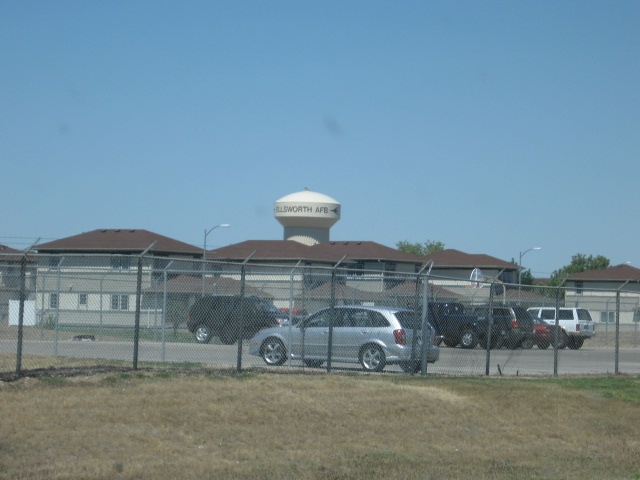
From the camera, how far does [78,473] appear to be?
8883 mm

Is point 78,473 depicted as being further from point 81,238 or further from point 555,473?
point 81,238

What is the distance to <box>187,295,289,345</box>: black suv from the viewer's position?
1733cm

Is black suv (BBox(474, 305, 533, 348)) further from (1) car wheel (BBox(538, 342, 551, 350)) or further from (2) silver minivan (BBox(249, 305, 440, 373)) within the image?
(2) silver minivan (BBox(249, 305, 440, 373))

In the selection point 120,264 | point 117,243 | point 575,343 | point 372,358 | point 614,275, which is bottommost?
point 575,343

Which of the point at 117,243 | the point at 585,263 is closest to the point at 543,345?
the point at 117,243

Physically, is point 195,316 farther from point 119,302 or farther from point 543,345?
point 543,345

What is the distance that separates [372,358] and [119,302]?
22.8 ft

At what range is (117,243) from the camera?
53.8 meters

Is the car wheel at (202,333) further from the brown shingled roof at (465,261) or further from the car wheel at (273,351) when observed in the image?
Result: the brown shingled roof at (465,261)

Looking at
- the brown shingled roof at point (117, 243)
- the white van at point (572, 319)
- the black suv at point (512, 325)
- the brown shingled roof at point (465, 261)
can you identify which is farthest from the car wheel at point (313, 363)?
the brown shingled roof at point (465, 261)

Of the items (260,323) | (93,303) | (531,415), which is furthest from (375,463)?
(93,303)

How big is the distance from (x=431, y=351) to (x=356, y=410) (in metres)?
6.53

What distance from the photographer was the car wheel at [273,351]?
17703 mm

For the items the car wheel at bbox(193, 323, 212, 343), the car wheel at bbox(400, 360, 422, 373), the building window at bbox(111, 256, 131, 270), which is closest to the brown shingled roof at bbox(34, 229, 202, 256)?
the building window at bbox(111, 256, 131, 270)
